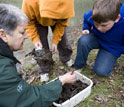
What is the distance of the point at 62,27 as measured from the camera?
9.30 feet

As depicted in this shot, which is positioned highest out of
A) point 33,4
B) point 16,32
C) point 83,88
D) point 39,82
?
point 33,4

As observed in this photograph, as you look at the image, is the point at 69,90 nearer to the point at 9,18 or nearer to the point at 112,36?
the point at 112,36

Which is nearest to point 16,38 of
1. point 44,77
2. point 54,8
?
point 54,8

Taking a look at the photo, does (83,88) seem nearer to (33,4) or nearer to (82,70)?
(82,70)

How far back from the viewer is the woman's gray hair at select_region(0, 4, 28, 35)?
1597mm

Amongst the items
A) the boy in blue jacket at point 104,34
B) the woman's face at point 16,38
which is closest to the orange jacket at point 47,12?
the boy in blue jacket at point 104,34

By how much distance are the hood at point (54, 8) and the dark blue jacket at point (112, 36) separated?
2.48ft

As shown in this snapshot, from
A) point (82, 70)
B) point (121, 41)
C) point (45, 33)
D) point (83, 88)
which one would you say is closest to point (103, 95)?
point (83, 88)

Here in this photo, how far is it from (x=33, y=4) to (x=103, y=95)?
185 cm

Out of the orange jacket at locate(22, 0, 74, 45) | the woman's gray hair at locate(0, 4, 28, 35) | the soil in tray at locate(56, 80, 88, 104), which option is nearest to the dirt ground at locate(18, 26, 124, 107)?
the soil in tray at locate(56, 80, 88, 104)

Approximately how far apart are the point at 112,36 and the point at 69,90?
1199mm

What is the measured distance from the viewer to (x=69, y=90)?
96.0 inches

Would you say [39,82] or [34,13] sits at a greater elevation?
[34,13]

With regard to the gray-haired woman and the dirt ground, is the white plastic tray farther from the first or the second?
the gray-haired woman
